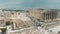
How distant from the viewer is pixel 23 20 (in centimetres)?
2270

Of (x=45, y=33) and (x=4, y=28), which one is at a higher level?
(x=4, y=28)

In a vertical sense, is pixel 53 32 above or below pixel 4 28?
→ below

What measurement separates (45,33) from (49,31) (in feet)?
1.84

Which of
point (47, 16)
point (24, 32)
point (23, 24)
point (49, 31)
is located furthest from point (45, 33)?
point (47, 16)

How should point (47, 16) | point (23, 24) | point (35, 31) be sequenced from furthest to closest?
1. point (47, 16)
2. point (23, 24)
3. point (35, 31)

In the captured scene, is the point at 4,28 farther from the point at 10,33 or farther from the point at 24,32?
the point at 24,32

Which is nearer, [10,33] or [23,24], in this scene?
[10,33]

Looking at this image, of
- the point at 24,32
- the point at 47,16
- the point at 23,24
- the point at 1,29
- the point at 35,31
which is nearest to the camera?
the point at 1,29

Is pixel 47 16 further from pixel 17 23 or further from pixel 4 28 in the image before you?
pixel 4 28

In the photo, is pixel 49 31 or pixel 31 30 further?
pixel 49 31

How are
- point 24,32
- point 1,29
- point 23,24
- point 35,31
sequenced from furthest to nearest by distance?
point 23,24
point 35,31
point 24,32
point 1,29

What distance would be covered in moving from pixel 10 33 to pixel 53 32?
5.02 meters

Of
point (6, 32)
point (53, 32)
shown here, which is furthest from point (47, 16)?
point (6, 32)

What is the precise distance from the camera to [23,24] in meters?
21.5
